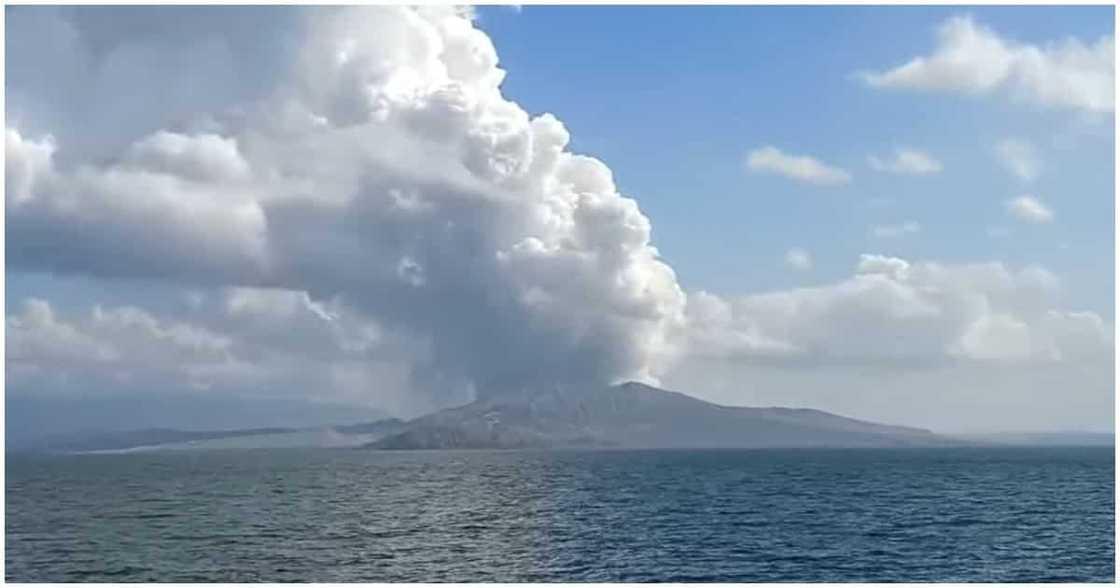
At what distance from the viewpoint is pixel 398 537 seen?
9688 centimetres

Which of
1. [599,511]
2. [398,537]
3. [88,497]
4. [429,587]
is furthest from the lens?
[88,497]

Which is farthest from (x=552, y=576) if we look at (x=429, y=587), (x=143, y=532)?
(x=143, y=532)

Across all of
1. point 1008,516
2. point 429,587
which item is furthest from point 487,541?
point 1008,516

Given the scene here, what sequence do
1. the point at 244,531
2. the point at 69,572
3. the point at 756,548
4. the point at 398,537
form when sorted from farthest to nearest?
the point at 244,531
the point at 398,537
the point at 756,548
the point at 69,572

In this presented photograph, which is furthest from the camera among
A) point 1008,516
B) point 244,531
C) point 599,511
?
point 599,511

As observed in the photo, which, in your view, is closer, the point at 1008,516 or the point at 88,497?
the point at 1008,516

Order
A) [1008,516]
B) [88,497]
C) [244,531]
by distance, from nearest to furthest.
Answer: [244,531] → [1008,516] → [88,497]

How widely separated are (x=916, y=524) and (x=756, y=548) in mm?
27394

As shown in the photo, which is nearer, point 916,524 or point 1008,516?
point 916,524

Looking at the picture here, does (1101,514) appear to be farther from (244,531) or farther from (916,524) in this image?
(244,531)

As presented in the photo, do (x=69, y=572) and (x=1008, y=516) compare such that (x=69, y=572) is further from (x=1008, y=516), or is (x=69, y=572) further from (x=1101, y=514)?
(x=1101, y=514)

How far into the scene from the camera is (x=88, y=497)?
15838cm

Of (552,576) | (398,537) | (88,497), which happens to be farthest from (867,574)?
(88,497)

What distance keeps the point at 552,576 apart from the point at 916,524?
4892 cm
